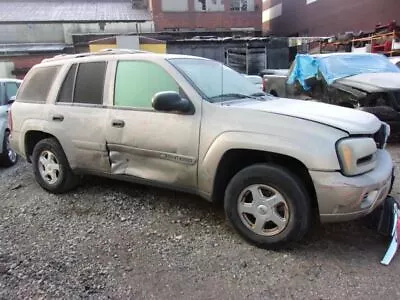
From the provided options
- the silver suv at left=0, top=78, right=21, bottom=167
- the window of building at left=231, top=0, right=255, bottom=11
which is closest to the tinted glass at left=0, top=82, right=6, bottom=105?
the silver suv at left=0, top=78, right=21, bottom=167

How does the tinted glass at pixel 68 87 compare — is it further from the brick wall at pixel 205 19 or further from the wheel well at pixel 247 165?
the brick wall at pixel 205 19

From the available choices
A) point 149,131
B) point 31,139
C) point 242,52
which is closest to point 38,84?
point 31,139

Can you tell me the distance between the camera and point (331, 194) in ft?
10.0

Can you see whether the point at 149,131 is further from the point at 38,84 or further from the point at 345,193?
the point at 38,84

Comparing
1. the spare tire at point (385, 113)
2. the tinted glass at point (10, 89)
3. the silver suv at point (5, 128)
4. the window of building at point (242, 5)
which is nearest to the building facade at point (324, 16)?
the window of building at point (242, 5)

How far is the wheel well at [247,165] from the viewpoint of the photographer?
334 cm

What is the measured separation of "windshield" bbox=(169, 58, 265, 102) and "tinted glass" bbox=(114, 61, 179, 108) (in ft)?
0.59

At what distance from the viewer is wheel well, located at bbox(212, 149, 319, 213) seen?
3.34 metres

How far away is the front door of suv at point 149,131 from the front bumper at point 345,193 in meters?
1.14

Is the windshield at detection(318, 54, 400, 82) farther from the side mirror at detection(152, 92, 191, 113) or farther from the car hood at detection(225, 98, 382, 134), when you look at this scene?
the side mirror at detection(152, 92, 191, 113)

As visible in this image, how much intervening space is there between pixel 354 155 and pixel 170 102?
1.59m

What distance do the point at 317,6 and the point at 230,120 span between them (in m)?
35.5

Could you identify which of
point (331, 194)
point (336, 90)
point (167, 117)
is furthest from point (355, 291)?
point (336, 90)

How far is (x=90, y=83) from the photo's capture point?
4.47m
